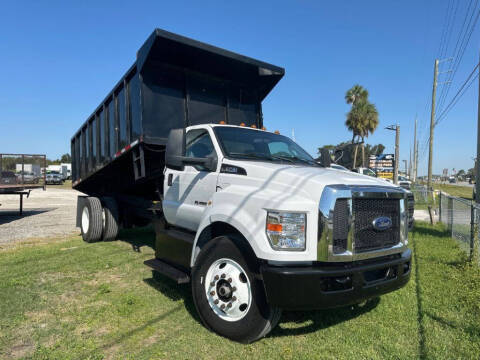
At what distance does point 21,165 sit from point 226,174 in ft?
41.8

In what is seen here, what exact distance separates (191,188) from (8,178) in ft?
38.1

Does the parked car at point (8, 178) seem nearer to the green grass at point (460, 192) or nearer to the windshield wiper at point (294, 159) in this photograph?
the windshield wiper at point (294, 159)

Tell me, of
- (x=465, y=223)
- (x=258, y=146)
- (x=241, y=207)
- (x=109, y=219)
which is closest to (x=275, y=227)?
(x=241, y=207)

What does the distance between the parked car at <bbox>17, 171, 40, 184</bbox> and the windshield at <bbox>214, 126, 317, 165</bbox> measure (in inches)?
468

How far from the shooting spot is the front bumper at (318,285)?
2.86 m

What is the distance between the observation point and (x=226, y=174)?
391 centimetres

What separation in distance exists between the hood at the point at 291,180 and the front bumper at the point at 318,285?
63cm

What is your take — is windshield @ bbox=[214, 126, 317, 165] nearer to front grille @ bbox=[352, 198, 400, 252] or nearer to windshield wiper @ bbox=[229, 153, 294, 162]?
windshield wiper @ bbox=[229, 153, 294, 162]

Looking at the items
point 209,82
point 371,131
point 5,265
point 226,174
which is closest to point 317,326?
point 226,174

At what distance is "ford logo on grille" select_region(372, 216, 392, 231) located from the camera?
323 cm

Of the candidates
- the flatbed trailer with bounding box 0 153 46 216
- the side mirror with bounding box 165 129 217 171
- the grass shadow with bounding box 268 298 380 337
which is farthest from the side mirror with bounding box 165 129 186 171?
the flatbed trailer with bounding box 0 153 46 216

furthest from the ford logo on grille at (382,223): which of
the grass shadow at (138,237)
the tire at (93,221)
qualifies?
the tire at (93,221)

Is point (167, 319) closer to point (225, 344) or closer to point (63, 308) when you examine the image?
point (225, 344)

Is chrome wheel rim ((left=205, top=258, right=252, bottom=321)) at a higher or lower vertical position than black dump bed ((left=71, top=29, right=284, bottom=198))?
lower
